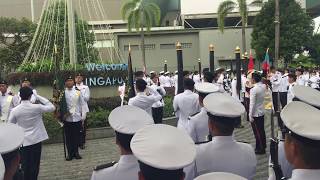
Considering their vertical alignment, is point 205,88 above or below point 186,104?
above

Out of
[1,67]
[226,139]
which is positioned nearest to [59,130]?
[226,139]

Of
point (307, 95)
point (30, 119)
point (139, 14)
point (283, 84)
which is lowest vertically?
point (283, 84)

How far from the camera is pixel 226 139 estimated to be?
388cm

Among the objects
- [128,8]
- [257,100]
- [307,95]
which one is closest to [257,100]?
[257,100]

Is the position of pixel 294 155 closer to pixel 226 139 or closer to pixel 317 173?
pixel 317 173

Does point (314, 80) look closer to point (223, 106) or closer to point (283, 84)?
point (283, 84)

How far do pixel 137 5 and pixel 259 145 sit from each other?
30048 millimetres

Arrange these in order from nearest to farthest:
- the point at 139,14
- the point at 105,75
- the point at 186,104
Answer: the point at 186,104 < the point at 105,75 < the point at 139,14

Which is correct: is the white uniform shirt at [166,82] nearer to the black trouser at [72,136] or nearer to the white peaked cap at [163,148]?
the black trouser at [72,136]

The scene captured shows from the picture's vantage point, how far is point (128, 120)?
3.59m

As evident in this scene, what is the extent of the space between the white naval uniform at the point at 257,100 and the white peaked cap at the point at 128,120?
593 cm

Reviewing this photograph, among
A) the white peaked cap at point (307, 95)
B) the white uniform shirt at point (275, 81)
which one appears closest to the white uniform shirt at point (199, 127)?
the white peaked cap at point (307, 95)

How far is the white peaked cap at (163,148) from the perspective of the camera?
261 cm

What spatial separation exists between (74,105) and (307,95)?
21.9ft
